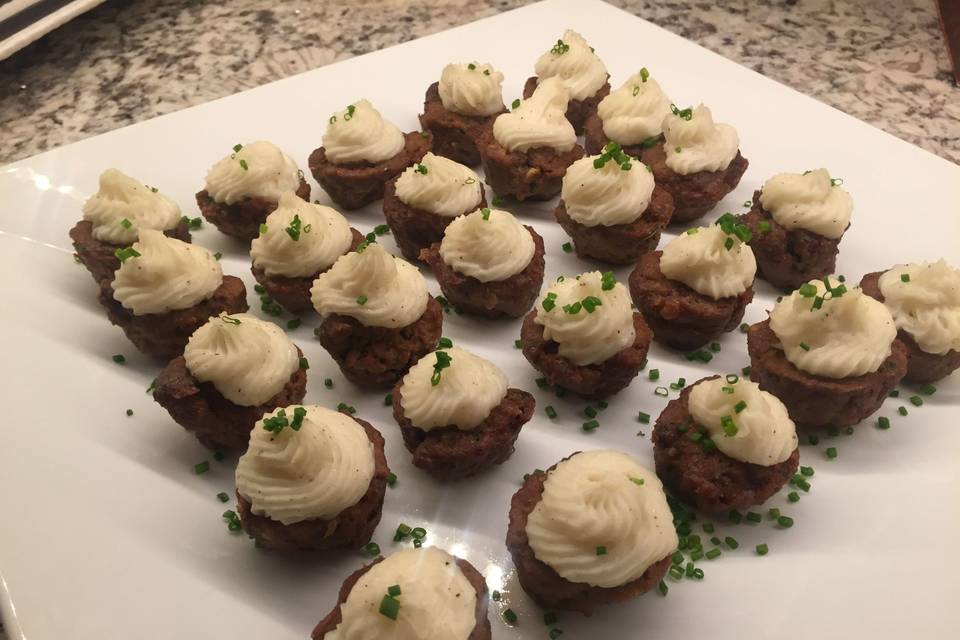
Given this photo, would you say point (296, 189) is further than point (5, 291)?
Yes

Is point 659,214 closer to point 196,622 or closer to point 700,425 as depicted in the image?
point 700,425

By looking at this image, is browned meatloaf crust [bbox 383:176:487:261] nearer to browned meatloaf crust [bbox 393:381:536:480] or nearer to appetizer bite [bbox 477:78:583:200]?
appetizer bite [bbox 477:78:583:200]

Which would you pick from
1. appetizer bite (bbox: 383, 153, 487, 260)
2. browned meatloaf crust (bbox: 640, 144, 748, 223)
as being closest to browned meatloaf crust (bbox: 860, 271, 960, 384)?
browned meatloaf crust (bbox: 640, 144, 748, 223)

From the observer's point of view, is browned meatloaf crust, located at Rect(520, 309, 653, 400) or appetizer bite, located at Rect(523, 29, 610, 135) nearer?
browned meatloaf crust, located at Rect(520, 309, 653, 400)

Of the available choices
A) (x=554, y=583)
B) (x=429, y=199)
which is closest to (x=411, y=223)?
(x=429, y=199)

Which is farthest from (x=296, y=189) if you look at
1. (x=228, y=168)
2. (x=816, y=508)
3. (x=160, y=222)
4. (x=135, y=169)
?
(x=816, y=508)

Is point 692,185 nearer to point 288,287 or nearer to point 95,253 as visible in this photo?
point 288,287
